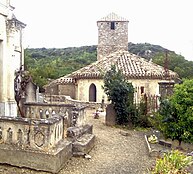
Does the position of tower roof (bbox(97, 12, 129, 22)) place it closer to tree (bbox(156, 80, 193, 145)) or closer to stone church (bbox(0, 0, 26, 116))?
stone church (bbox(0, 0, 26, 116))

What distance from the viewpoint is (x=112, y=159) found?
367 inches

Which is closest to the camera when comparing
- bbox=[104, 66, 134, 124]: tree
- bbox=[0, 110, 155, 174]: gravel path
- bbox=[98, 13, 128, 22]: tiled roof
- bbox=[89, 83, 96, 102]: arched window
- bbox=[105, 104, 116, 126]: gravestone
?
bbox=[0, 110, 155, 174]: gravel path

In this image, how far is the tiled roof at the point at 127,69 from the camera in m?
23.6

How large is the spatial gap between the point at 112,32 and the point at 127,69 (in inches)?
407

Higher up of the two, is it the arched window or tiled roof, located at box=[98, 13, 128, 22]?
tiled roof, located at box=[98, 13, 128, 22]

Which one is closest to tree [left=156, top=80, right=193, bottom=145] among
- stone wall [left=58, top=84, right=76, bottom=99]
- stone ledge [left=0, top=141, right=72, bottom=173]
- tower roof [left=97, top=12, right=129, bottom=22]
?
stone ledge [left=0, top=141, right=72, bottom=173]

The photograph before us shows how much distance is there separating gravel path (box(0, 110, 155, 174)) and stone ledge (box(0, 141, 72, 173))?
14 centimetres

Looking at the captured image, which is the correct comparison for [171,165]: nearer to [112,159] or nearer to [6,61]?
[112,159]

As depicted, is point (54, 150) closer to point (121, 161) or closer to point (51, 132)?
point (51, 132)

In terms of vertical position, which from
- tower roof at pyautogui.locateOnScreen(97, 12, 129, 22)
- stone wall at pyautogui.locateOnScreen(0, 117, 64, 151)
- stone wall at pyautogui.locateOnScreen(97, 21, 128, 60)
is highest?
tower roof at pyautogui.locateOnScreen(97, 12, 129, 22)

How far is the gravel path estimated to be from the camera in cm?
807

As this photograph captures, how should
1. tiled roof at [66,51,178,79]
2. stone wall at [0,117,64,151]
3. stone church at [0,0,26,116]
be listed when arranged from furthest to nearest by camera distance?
tiled roof at [66,51,178,79] < stone church at [0,0,26,116] < stone wall at [0,117,64,151]

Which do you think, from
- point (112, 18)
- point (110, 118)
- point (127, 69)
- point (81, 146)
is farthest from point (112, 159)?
point (112, 18)

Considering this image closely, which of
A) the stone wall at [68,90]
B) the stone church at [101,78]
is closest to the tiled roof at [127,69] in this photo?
the stone church at [101,78]
